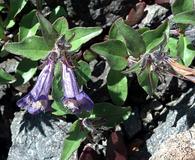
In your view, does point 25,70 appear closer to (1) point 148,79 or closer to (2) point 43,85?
(2) point 43,85

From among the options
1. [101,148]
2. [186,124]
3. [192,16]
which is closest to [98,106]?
[101,148]

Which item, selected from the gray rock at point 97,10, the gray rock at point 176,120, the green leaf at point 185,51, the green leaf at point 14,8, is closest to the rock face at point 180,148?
the gray rock at point 176,120

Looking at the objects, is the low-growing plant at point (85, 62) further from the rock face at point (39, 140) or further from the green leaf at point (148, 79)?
the rock face at point (39, 140)

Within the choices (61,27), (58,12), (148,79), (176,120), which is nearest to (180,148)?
(176,120)

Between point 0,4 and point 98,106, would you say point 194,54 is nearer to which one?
point 98,106

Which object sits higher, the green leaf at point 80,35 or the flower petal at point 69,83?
the green leaf at point 80,35

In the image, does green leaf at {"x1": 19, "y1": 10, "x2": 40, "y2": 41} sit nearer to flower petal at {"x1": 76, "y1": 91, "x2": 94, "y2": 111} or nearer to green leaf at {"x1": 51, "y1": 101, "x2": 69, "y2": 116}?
green leaf at {"x1": 51, "y1": 101, "x2": 69, "y2": 116}
